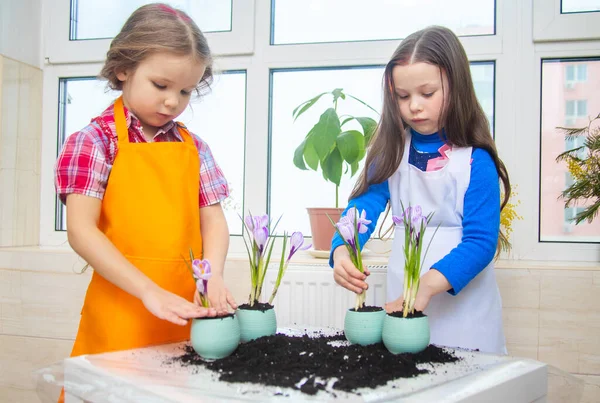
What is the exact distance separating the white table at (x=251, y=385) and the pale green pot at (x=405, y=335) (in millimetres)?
55

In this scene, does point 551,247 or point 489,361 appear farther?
point 551,247

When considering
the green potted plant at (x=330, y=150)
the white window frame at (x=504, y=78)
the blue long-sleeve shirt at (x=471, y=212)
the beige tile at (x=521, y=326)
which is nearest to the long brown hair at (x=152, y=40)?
the blue long-sleeve shirt at (x=471, y=212)

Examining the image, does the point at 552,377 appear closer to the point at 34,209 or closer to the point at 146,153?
the point at 146,153

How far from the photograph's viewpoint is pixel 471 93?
51.0 inches

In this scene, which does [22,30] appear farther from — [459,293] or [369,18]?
[459,293]

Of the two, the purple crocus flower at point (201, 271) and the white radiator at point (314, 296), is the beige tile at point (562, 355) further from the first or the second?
the purple crocus flower at point (201, 271)

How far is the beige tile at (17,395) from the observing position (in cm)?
219

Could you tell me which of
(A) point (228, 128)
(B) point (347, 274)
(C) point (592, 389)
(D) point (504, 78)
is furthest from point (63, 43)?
(C) point (592, 389)

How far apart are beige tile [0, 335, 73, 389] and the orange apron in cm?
108

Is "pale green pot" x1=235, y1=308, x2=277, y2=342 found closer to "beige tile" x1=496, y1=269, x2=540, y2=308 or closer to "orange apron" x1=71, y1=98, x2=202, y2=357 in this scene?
"orange apron" x1=71, y1=98, x2=202, y2=357

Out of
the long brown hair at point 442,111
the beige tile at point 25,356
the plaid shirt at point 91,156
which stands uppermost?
the long brown hair at point 442,111

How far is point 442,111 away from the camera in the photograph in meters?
1.26

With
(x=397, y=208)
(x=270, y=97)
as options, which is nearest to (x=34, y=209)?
(x=270, y=97)

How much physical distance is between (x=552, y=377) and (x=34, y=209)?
2119mm
